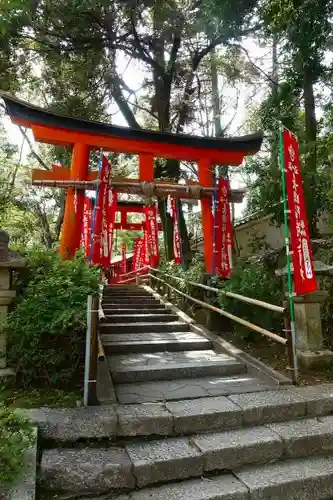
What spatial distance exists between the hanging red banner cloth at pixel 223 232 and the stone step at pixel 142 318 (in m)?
1.44

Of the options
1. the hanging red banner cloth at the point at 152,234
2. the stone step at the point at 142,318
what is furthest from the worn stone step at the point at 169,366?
the hanging red banner cloth at the point at 152,234

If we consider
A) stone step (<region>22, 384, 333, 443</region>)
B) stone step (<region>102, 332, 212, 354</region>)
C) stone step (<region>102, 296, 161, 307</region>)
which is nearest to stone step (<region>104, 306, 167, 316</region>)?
stone step (<region>102, 296, 161, 307</region>)

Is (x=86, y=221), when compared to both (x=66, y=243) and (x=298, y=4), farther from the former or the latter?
(x=298, y=4)

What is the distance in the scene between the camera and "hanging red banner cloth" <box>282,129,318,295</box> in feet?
15.4

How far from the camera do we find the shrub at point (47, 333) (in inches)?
166

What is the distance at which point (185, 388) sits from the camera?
451cm

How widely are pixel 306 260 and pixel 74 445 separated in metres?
3.50

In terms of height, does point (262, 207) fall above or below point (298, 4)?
below

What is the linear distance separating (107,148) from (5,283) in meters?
5.99

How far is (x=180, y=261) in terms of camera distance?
37.5 ft

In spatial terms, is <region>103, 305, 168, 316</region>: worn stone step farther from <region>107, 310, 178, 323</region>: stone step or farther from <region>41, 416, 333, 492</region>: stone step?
<region>41, 416, 333, 492</region>: stone step

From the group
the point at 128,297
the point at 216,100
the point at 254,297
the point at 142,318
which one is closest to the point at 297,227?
the point at 254,297

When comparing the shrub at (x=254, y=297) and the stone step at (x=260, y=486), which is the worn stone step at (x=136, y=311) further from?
the stone step at (x=260, y=486)

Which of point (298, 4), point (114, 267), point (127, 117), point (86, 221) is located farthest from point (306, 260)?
point (114, 267)
